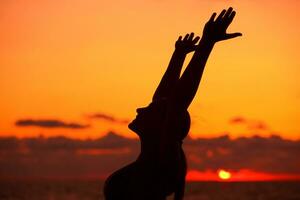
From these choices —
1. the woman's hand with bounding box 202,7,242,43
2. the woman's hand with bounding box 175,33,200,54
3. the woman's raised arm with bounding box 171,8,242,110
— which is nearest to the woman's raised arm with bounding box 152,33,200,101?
the woman's hand with bounding box 175,33,200,54

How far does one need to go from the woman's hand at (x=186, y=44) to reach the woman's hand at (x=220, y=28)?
3.51 ft

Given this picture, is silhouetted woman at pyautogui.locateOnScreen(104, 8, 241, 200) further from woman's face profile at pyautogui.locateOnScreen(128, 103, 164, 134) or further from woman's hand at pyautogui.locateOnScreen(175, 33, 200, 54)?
woman's hand at pyautogui.locateOnScreen(175, 33, 200, 54)

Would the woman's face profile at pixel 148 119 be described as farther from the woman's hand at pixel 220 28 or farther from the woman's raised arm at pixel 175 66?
the woman's hand at pixel 220 28

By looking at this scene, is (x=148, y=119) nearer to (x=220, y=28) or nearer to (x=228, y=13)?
(x=220, y=28)

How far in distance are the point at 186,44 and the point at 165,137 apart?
147 centimetres

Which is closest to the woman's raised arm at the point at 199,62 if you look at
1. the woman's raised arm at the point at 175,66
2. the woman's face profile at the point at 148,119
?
the woman's face profile at the point at 148,119

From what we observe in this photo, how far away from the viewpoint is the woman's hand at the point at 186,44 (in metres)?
8.44

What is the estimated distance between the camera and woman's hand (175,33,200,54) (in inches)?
332

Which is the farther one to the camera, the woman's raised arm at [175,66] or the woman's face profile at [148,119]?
the woman's raised arm at [175,66]

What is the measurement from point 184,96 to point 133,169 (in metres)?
1.00

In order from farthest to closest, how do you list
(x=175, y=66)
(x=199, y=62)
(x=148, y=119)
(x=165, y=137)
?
(x=175, y=66) → (x=148, y=119) → (x=165, y=137) → (x=199, y=62)

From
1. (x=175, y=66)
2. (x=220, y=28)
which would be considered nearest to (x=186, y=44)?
(x=175, y=66)

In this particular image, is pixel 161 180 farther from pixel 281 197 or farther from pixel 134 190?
pixel 281 197

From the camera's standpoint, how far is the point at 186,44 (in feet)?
27.8
